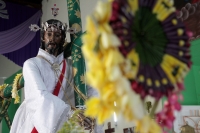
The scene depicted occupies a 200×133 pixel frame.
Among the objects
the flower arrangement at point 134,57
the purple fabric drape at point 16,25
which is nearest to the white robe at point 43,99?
the flower arrangement at point 134,57

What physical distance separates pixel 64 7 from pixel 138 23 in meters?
2.75

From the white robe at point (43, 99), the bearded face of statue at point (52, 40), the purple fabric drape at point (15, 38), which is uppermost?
the purple fabric drape at point (15, 38)

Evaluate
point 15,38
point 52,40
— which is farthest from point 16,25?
point 52,40

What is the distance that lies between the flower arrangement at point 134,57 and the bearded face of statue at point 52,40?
85cm

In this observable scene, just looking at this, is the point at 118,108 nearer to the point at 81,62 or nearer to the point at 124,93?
the point at 124,93

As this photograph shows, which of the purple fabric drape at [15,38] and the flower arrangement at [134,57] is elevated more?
the purple fabric drape at [15,38]

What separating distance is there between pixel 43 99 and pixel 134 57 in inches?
27.2

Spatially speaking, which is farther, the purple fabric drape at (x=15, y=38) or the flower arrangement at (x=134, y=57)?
the purple fabric drape at (x=15, y=38)

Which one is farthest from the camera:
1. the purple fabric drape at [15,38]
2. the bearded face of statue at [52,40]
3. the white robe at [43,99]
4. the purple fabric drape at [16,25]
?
the purple fabric drape at [16,25]

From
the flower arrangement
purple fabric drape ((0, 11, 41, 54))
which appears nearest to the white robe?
the flower arrangement

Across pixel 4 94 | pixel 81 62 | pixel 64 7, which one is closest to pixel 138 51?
pixel 81 62

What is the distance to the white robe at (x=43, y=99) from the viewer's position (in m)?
1.05

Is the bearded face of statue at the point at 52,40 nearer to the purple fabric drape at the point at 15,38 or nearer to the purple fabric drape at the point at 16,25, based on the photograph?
the purple fabric drape at the point at 15,38

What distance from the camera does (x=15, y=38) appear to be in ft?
9.97
